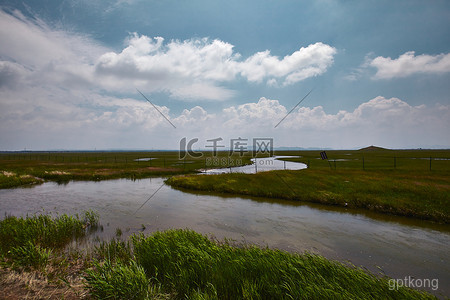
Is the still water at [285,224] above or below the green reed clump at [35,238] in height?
below

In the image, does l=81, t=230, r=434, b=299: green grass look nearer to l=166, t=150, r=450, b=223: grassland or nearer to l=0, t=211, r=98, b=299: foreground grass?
l=0, t=211, r=98, b=299: foreground grass

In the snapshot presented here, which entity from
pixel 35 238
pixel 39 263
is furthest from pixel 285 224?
pixel 35 238

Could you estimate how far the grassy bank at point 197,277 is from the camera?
5414 mm

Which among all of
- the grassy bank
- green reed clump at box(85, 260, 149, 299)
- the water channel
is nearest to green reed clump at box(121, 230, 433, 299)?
the grassy bank

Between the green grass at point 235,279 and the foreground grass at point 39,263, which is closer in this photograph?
the green grass at point 235,279

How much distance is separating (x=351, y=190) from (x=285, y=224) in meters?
10.7

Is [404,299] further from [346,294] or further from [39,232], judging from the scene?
[39,232]

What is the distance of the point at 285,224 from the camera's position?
1385 cm

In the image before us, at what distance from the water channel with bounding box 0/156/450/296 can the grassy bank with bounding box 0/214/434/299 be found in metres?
3.62

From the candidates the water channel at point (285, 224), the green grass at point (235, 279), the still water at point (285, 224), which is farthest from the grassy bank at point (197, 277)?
the water channel at point (285, 224)

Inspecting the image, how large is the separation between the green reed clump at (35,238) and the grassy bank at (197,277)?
81 mm

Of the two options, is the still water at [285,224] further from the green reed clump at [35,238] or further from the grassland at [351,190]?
the green reed clump at [35,238]

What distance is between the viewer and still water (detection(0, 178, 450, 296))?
9.29m

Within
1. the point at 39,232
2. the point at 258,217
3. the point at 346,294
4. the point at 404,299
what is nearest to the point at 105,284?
the point at 346,294
